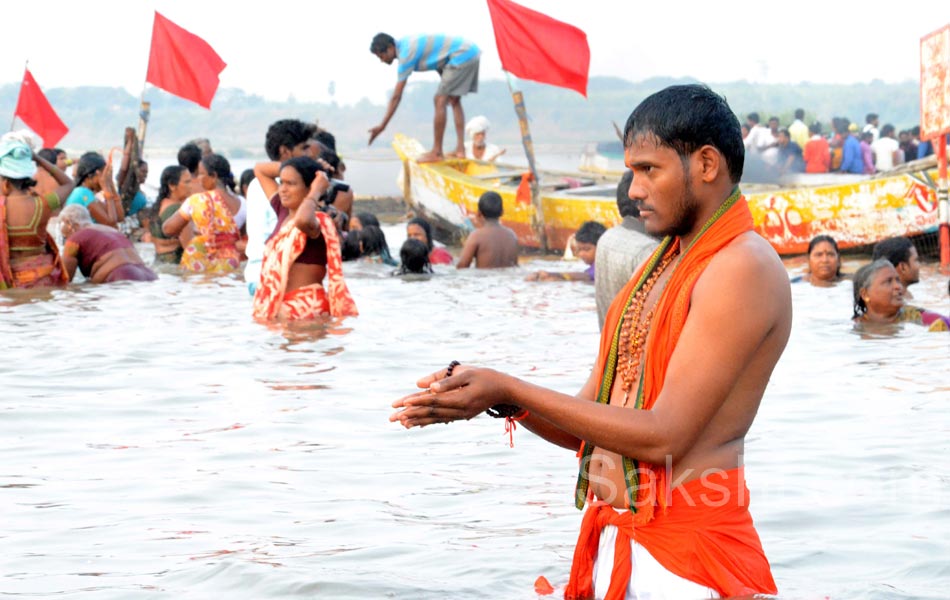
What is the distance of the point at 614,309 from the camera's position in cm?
296

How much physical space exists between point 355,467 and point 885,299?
16.1 ft

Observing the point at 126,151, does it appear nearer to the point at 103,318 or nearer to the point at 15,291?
the point at 15,291

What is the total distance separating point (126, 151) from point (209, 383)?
981 centimetres

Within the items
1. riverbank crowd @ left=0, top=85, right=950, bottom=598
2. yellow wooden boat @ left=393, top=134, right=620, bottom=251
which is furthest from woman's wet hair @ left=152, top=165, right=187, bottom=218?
riverbank crowd @ left=0, top=85, right=950, bottom=598

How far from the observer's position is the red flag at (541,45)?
15930 millimetres

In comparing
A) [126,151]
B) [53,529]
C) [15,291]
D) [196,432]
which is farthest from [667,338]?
[126,151]

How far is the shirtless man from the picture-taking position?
14.4 metres

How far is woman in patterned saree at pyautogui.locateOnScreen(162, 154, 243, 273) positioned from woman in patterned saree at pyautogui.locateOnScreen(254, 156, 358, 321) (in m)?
3.80

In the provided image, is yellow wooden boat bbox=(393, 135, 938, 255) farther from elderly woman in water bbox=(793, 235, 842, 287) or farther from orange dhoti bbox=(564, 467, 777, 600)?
orange dhoti bbox=(564, 467, 777, 600)

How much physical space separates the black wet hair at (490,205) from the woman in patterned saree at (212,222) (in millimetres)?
2544

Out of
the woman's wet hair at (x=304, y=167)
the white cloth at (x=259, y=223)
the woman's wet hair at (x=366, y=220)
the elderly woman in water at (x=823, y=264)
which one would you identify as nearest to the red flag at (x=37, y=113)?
the woman's wet hair at (x=366, y=220)

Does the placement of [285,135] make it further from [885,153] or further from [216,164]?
[885,153]

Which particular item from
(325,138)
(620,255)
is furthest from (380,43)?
(620,255)

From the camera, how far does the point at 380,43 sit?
16.5 meters
